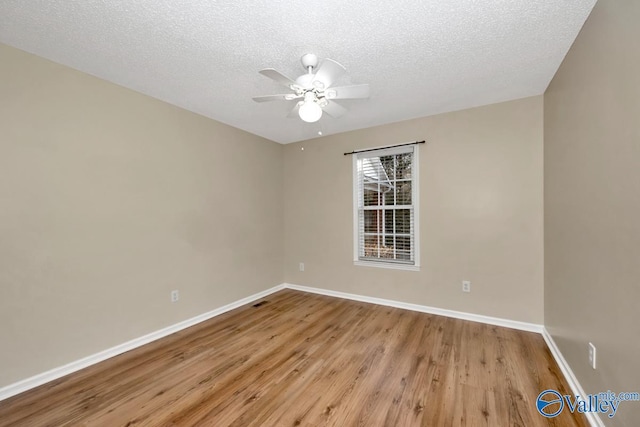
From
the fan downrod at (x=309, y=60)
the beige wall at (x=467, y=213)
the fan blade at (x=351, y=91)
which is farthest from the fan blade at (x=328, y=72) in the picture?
the beige wall at (x=467, y=213)

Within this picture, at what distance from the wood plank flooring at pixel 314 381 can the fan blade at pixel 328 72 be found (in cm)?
226

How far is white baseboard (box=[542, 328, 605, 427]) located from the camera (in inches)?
58.3

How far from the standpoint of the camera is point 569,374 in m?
1.88

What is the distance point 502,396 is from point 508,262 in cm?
155

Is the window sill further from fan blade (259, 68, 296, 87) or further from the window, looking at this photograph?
fan blade (259, 68, 296, 87)

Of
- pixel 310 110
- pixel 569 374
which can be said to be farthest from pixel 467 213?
pixel 310 110

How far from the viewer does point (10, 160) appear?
1834 mm

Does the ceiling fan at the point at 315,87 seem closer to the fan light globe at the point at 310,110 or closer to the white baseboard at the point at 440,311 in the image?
the fan light globe at the point at 310,110

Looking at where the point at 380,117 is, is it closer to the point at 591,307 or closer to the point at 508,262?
the point at 508,262

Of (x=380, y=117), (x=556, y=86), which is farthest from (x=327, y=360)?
(x=556, y=86)

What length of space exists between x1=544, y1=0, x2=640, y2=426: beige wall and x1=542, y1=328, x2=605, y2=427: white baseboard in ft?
0.20

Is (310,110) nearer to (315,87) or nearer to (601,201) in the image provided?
(315,87)

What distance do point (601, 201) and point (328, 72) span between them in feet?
6.06

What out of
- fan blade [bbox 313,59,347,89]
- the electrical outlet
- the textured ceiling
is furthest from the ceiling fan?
the electrical outlet
